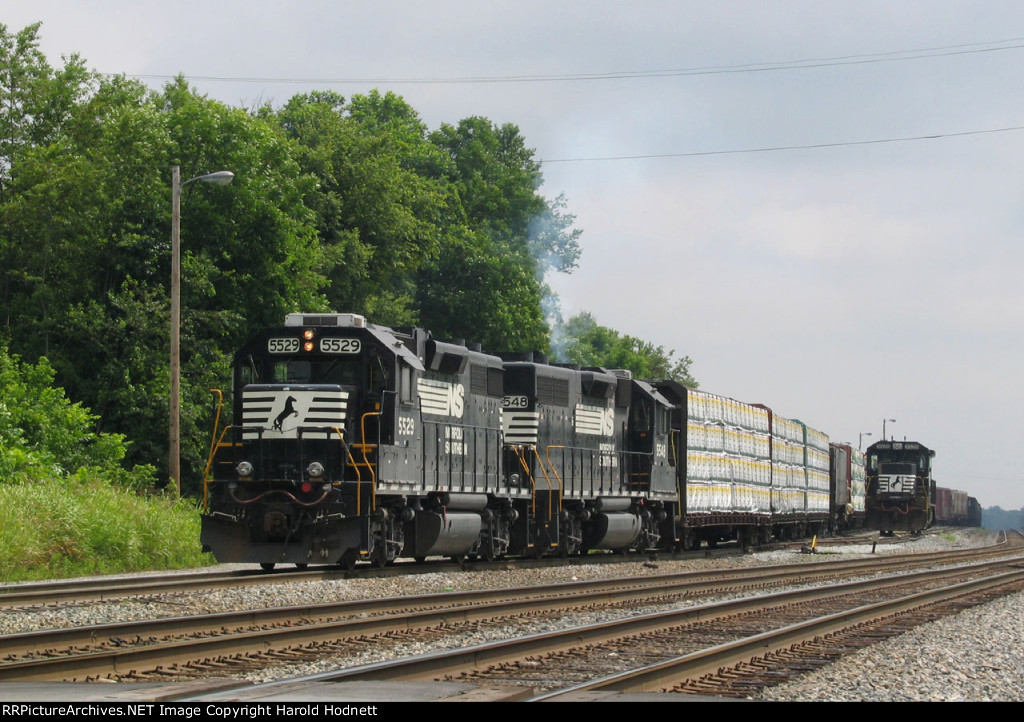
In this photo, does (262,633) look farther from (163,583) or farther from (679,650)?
(163,583)

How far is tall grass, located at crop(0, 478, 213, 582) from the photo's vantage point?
19.6 metres

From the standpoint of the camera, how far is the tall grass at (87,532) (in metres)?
19.6

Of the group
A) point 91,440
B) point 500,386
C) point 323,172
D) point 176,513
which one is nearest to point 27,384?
point 91,440

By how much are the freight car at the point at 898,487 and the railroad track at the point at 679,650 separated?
36006 millimetres

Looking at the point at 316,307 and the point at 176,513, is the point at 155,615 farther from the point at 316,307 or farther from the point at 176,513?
the point at 316,307

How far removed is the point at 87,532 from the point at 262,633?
11.7 metres

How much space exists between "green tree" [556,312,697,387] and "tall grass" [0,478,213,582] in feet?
195

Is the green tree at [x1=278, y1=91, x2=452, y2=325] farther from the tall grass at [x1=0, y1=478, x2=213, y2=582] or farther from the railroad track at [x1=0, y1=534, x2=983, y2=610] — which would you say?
the railroad track at [x1=0, y1=534, x2=983, y2=610]

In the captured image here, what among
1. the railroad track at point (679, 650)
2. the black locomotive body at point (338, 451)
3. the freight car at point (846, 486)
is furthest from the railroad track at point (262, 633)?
the freight car at point (846, 486)

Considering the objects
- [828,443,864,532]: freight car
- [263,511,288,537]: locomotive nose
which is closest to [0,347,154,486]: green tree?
[263,511,288,537]: locomotive nose

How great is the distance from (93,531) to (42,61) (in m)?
23.2

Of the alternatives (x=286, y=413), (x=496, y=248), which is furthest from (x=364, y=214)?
(x=286, y=413)

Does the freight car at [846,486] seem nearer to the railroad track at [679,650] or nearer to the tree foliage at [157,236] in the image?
the tree foliage at [157,236]

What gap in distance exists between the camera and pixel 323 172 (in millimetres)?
42562
